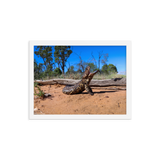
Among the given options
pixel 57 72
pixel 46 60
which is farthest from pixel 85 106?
pixel 57 72

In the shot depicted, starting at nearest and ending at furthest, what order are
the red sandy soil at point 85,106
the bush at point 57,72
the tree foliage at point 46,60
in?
the red sandy soil at point 85,106, the tree foliage at point 46,60, the bush at point 57,72

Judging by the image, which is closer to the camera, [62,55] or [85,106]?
[85,106]

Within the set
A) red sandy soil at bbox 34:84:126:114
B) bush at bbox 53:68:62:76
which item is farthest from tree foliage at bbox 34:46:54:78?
red sandy soil at bbox 34:84:126:114

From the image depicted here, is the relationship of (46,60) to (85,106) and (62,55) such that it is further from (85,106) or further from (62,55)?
(85,106)

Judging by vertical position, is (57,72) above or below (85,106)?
above

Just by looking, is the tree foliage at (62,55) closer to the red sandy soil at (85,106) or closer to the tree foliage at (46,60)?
the tree foliage at (46,60)

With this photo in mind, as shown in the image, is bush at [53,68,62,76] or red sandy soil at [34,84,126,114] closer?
red sandy soil at [34,84,126,114]

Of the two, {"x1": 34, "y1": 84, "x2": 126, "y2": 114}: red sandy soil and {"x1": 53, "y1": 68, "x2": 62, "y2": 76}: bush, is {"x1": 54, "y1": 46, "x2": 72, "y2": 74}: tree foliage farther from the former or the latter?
{"x1": 34, "y1": 84, "x2": 126, "y2": 114}: red sandy soil

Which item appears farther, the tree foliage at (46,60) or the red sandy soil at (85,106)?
the tree foliage at (46,60)

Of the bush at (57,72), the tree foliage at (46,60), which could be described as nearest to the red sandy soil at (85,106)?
the tree foliage at (46,60)

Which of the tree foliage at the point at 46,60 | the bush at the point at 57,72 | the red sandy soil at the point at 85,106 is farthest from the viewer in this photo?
the bush at the point at 57,72

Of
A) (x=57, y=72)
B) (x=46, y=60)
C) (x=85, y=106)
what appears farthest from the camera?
(x=57, y=72)

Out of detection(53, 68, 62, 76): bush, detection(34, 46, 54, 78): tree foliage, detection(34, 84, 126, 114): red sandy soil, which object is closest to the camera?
detection(34, 84, 126, 114): red sandy soil
